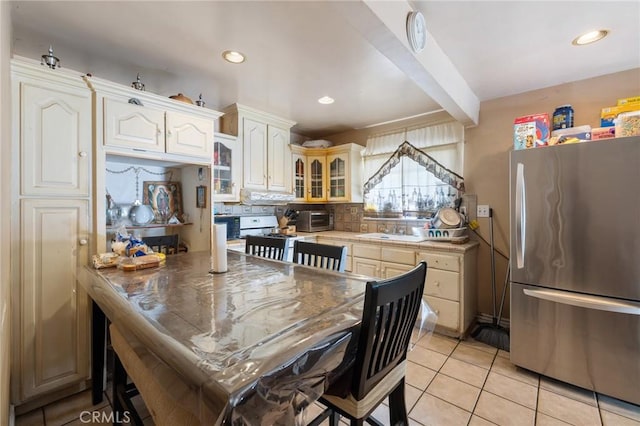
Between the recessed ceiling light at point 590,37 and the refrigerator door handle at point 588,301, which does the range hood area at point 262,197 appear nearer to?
the refrigerator door handle at point 588,301

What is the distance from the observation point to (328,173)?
3.74m

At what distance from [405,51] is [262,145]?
2008 mm

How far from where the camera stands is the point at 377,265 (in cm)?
290

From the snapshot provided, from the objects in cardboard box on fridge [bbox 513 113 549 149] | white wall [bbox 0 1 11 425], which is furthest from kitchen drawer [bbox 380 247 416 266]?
white wall [bbox 0 1 11 425]

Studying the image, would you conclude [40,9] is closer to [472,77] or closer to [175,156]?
[175,156]

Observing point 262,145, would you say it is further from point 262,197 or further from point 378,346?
point 378,346

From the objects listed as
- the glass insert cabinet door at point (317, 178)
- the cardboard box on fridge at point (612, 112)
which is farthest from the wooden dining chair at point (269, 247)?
the cardboard box on fridge at point (612, 112)

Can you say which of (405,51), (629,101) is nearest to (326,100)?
(405,51)

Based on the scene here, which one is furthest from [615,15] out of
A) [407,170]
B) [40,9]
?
[40,9]

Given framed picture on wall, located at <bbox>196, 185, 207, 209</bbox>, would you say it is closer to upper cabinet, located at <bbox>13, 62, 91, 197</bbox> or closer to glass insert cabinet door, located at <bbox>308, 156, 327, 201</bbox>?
upper cabinet, located at <bbox>13, 62, 91, 197</bbox>

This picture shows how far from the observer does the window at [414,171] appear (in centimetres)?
296

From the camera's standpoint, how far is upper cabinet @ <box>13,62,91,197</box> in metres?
1.55

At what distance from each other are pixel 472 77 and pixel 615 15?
830mm

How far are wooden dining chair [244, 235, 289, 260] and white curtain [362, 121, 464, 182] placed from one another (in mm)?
1976
